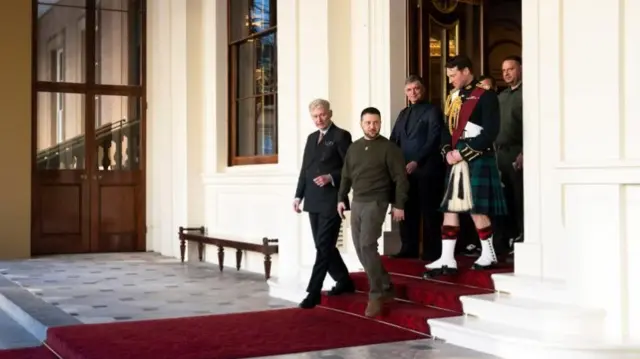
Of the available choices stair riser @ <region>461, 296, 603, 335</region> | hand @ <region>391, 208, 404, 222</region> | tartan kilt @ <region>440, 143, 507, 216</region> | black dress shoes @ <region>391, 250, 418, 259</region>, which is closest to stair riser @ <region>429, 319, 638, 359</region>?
stair riser @ <region>461, 296, 603, 335</region>

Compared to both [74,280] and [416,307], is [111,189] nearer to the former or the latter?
[74,280]

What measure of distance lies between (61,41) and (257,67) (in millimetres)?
3452

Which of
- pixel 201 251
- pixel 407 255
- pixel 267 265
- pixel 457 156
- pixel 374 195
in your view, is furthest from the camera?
pixel 201 251

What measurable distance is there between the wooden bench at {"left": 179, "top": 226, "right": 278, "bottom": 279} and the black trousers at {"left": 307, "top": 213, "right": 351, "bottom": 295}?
6.86 ft

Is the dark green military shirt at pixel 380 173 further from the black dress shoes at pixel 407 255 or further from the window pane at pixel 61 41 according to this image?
the window pane at pixel 61 41

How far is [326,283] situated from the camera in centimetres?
723

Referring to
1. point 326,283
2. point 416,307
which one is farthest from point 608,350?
point 326,283

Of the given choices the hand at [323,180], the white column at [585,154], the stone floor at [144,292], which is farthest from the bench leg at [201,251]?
the white column at [585,154]

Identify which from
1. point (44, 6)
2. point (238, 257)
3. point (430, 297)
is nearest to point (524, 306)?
point (430, 297)

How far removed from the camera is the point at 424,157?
6387 millimetres

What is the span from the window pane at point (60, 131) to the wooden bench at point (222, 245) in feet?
6.96

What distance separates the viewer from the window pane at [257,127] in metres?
9.39

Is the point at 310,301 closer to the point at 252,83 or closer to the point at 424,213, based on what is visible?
the point at 424,213

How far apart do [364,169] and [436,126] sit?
0.90m
